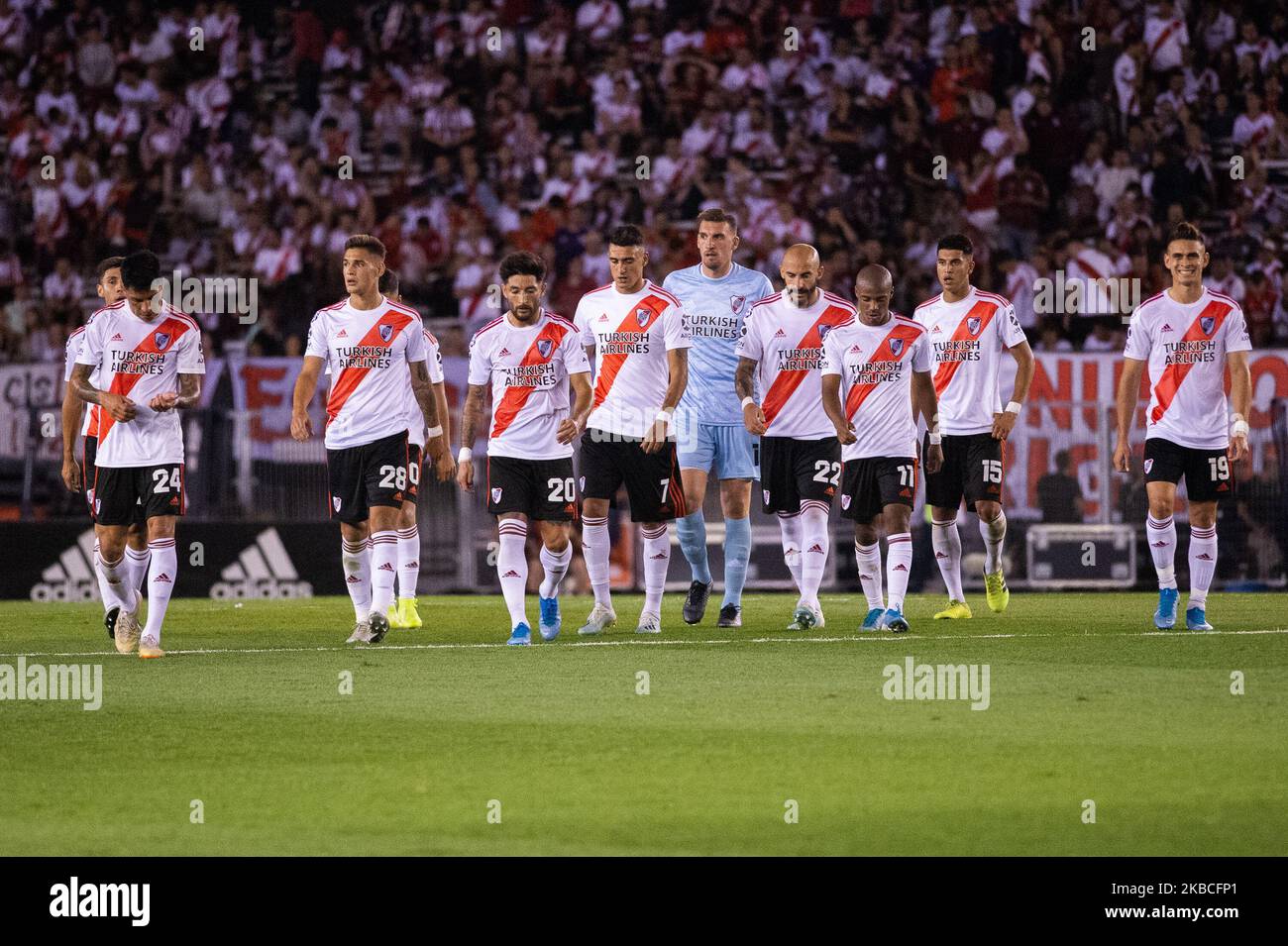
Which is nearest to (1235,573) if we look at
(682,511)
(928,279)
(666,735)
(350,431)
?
(928,279)

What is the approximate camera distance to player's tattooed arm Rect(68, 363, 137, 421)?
12062 millimetres

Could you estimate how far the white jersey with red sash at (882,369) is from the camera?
43.8ft

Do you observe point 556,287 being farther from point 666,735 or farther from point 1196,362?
point 666,735

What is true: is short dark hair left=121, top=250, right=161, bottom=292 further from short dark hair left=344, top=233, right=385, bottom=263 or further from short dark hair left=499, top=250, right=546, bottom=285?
short dark hair left=499, top=250, right=546, bottom=285

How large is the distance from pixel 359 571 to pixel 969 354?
461cm

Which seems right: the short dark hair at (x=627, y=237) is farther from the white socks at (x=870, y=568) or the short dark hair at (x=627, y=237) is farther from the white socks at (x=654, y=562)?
the white socks at (x=870, y=568)

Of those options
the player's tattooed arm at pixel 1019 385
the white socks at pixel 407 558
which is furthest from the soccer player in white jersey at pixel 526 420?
the player's tattooed arm at pixel 1019 385

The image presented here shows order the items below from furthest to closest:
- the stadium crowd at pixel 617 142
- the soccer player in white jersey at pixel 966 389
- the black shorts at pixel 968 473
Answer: the stadium crowd at pixel 617 142 → the black shorts at pixel 968 473 → the soccer player in white jersey at pixel 966 389

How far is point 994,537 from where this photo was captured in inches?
583

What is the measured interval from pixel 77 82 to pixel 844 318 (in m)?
16.4

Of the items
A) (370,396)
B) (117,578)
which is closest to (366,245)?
(370,396)

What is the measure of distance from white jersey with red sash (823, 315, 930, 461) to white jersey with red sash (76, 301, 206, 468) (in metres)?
4.14

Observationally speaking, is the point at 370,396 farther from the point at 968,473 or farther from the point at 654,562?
the point at 968,473

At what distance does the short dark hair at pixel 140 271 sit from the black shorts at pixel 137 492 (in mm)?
1085
